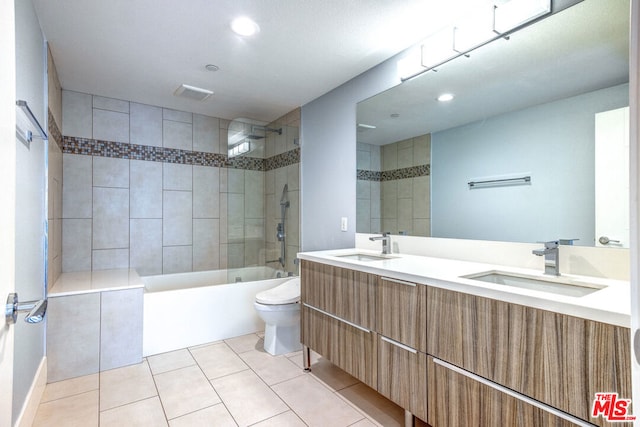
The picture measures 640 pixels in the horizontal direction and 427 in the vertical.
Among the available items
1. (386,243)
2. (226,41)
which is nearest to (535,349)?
(386,243)

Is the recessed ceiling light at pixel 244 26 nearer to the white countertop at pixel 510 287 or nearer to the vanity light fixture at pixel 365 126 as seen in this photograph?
the vanity light fixture at pixel 365 126

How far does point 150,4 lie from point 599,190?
2.42 meters

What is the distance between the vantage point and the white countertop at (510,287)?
0.97m

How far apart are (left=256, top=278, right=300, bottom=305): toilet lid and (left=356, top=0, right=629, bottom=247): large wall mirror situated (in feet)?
3.13

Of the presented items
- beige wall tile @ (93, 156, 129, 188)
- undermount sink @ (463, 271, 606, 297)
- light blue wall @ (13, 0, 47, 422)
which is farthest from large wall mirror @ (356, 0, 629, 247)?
beige wall tile @ (93, 156, 129, 188)

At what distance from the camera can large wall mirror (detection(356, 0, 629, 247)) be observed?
4.59 feet

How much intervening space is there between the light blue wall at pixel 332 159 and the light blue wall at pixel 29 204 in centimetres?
206

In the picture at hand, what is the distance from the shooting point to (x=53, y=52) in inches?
92.4

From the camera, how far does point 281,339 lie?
8.54ft

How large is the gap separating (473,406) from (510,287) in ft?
1.60

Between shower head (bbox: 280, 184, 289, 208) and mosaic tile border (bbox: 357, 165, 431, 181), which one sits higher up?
mosaic tile border (bbox: 357, 165, 431, 181)

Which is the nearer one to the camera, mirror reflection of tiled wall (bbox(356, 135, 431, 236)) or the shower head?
mirror reflection of tiled wall (bbox(356, 135, 431, 236))

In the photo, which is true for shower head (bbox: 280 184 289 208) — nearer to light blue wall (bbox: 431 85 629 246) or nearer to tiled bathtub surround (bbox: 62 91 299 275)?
tiled bathtub surround (bbox: 62 91 299 275)

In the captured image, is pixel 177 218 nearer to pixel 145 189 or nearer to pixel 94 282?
pixel 145 189
